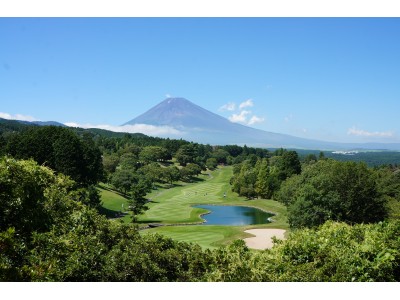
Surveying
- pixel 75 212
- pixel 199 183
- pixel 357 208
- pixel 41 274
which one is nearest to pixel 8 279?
pixel 41 274

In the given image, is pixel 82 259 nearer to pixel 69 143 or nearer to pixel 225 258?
pixel 225 258

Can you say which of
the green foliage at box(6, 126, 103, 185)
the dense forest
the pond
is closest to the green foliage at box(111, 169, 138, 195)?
the pond

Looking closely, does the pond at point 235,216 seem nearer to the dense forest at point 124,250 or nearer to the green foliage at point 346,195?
the green foliage at point 346,195

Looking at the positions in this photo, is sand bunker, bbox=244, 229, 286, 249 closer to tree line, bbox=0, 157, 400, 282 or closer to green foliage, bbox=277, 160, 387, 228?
green foliage, bbox=277, 160, 387, 228

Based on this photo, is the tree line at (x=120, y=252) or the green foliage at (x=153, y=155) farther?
the green foliage at (x=153, y=155)

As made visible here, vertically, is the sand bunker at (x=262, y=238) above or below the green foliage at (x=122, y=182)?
below

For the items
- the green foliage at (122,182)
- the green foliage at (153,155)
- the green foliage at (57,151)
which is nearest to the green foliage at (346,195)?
the green foliage at (57,151)
